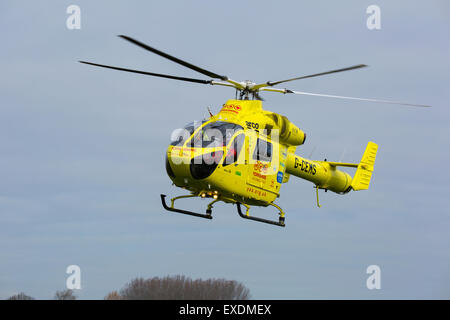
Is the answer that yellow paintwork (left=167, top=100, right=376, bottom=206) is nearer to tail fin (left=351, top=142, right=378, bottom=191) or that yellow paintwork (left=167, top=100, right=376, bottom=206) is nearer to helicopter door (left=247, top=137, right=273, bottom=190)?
helicopter door (left=247, top=137, right=273, bottom=190)

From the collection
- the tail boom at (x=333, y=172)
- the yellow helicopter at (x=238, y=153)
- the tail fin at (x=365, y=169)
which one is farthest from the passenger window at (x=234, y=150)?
the tail fin at (x=365, y=169)

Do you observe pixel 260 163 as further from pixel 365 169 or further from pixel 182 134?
pixel 365 169

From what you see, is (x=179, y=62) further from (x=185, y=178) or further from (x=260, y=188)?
(x=260, y=188)

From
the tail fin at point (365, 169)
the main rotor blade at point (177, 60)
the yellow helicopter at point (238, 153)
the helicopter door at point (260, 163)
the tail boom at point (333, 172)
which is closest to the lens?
the main rotor blade at point (177, 60)

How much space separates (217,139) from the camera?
99.7 feet

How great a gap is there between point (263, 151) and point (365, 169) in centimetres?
782

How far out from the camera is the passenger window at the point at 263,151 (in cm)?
3198

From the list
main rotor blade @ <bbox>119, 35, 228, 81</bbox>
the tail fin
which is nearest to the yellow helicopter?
main rotor blade @ <bbox>119, 35, 228, 81</bbox>

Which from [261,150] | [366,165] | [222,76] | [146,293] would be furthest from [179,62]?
[146,293]

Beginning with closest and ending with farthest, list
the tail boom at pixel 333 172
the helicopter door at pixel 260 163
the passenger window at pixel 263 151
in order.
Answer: the helicopter door at pixel 260 163 → the passenger window at pixel 263 151 → the tail boom at pixel 333 172

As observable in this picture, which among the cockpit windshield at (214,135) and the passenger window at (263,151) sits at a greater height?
the cockpit windshield at (214,135)

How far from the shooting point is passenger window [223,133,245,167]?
30.6 m

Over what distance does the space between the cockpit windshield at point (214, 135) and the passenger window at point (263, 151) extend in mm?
1239

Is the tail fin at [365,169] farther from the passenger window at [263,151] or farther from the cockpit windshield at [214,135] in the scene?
the cockpit windshield at [214,135]
